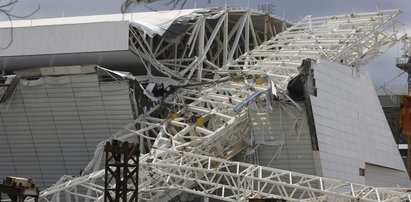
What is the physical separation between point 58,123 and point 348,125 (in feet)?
67.4

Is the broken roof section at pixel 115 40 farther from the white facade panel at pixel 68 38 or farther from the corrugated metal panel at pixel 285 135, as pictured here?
the corrugated metal panel at pixel 285 135

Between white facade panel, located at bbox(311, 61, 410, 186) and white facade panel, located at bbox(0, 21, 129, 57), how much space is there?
14141mm

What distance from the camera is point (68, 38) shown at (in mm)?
61531

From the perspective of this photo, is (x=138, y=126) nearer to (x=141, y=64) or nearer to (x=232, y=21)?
Answer: (x=141, y=64)

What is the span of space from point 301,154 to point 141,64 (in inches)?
567

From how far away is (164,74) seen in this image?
6450 cm

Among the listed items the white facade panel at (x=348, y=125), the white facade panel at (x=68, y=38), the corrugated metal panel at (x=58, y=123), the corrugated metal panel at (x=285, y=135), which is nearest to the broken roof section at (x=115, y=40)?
the white facade panel at (x=68, y=38)

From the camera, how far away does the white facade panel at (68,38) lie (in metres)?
60.2

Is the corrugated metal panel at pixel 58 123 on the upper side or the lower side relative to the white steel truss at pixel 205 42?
lower

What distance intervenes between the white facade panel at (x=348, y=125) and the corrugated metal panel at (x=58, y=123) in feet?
43.8

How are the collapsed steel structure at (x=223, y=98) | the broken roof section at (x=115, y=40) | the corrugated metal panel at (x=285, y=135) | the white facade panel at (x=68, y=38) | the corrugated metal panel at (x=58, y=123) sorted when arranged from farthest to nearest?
1. the broken roof section at (x=115, y=40)
2. the white facade panel at (x=68, y=38)
3. the corrugated metal panel at (x=58, y=123)
4. the corrugated metal panel at (x=285, y=135)
5. the collapsed steel structure at (x=223, y=98)

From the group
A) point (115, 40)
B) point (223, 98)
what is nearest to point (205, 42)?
point (115, 40)

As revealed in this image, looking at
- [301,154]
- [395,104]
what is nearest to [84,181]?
[301,154]

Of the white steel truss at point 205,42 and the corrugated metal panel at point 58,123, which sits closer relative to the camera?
the corrugated metal panel at point 58,123
